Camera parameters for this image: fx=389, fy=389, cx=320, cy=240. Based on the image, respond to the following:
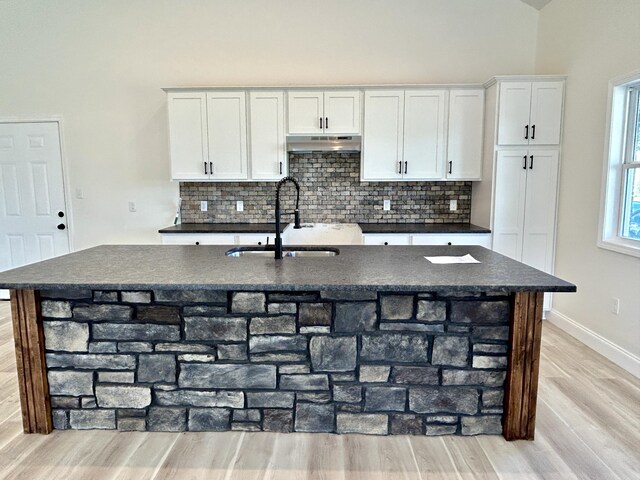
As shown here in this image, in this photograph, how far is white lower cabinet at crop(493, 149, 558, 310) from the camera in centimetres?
378

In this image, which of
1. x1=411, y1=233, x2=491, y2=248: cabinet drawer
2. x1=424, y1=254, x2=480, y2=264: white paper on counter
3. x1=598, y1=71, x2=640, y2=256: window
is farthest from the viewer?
x1=411, y1=233, x2=491, y2=248: cabinet drawer

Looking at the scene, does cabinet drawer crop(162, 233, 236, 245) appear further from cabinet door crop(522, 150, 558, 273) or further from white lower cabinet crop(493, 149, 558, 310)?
cabinet door crop(522, 150, 558, 273)

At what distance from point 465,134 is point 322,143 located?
1486 millimetres

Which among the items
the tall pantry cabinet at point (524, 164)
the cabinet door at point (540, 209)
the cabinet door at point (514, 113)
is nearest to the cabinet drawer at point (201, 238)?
the tall pantry cabinet at point (524, 164)

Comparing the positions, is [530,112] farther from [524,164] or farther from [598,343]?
[598,343]

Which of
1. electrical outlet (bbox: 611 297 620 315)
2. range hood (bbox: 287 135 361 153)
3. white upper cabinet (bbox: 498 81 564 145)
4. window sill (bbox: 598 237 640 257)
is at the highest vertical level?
white upper cabinet (bbox: 498 81 564 145)

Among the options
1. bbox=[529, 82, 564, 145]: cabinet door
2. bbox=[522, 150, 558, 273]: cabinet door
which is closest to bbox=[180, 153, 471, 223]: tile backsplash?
bbox=[522, 150, 558, 273]: cabinet door

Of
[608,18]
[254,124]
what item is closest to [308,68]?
[254,124]

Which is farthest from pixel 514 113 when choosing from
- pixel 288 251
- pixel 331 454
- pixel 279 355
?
pixel 331 454

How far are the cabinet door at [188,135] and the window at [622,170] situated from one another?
3.65 metres

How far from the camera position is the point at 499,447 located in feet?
6.46

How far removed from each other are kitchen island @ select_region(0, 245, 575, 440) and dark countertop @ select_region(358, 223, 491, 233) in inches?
70.9

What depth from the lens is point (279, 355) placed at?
2039 mm

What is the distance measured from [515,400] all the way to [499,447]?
0.81ft
